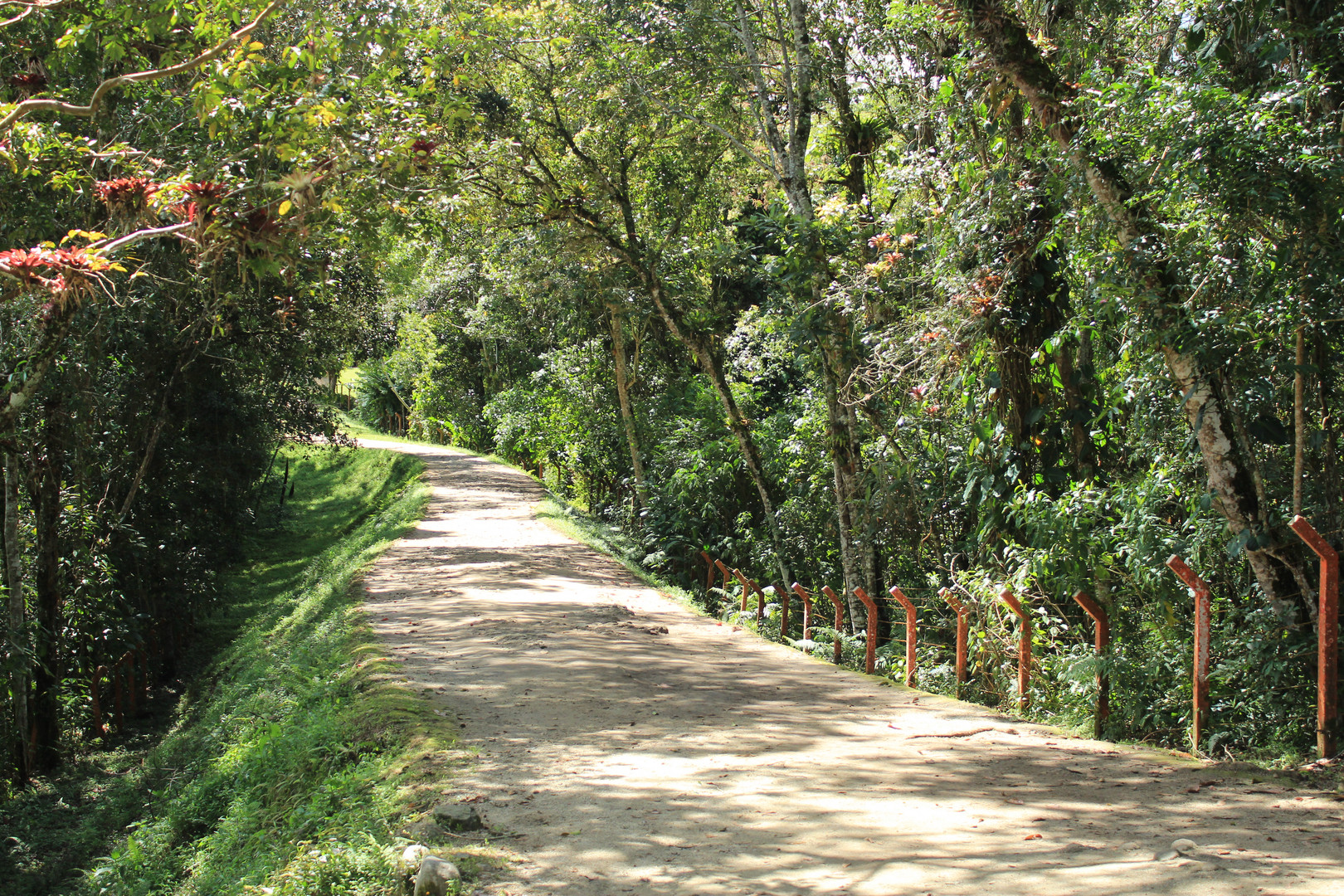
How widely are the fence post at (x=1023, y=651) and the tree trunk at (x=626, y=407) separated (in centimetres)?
1352

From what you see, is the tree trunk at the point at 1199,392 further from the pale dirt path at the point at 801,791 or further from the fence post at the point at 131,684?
the fence post at the point at 131,684

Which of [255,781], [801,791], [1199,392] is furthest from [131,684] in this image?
[1199,392]

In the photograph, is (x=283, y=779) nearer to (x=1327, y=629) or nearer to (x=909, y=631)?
(x=909, y=631)

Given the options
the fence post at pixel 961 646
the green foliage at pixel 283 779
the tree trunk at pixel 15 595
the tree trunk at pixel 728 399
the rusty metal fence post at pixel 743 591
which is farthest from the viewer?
the tree trunk at pixel 728 399

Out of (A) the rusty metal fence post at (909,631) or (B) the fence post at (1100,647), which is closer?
(B) the fence post at (1100,647)

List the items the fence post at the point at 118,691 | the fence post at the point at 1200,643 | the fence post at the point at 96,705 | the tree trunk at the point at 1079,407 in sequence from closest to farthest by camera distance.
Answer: the fence post at the point at 1200,643 < the tree trunk at the point at 1079,407 < the fence post at the point at 96,705 < the fence post at the point at 118,691

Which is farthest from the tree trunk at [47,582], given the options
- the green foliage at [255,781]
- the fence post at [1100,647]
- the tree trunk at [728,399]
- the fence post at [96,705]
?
the fence post at [1100,647]

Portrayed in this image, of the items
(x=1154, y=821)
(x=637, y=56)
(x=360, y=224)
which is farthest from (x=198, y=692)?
(x=1154, y=821)

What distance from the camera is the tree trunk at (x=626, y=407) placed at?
819 inches

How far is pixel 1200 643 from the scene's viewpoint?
5.60m

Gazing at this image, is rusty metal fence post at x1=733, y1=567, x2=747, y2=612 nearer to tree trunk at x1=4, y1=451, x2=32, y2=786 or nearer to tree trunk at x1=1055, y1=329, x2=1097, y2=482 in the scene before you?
tree trunk at x1=1055, y1=329, x2=1097, y2=482

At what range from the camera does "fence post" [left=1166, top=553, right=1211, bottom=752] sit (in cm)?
555

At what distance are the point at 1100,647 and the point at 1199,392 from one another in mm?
1734

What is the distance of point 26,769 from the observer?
11594 millimetres
